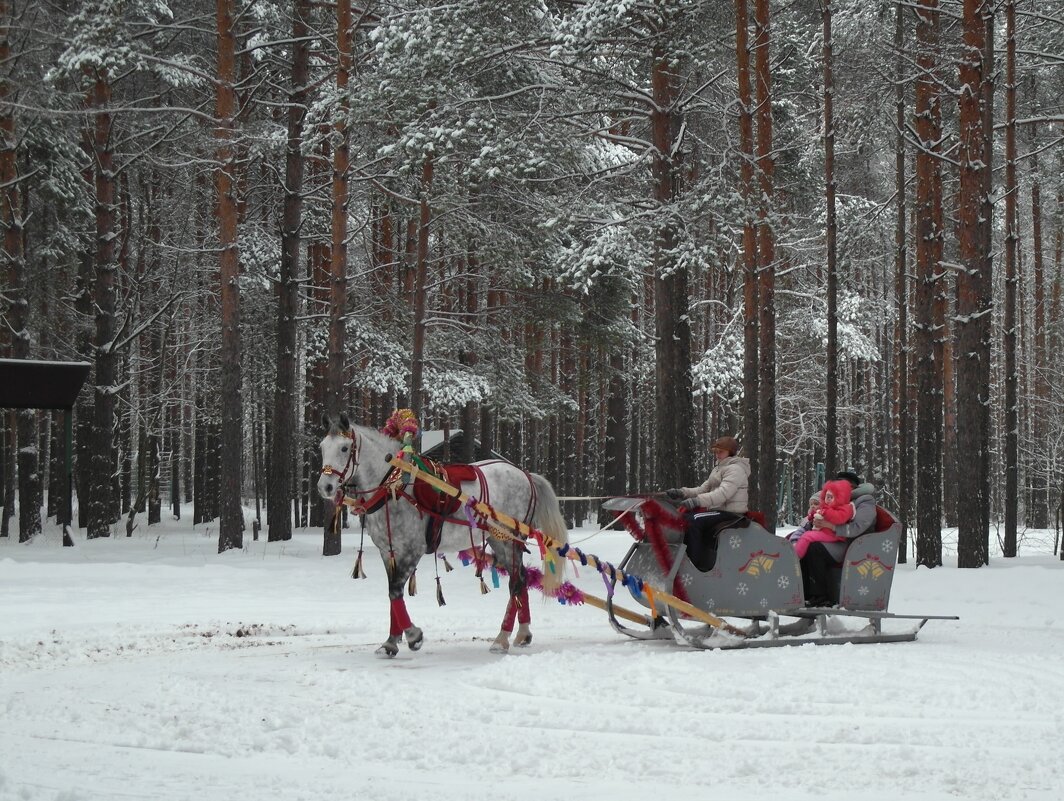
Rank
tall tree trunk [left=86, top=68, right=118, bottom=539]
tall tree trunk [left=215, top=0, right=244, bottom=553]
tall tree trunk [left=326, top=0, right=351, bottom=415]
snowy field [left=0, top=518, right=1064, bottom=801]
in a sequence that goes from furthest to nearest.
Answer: tall tree trunk [left=86, top=68, right=118, bottom=539] < tall tree trunk [left=215, top=0, right=244, bottom=553] < tall tree trunk [left=326, top=0, right=351, bottom=415] < snowy field [left=0, top=518, right=1064, bottom=801]

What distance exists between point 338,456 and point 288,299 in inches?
530

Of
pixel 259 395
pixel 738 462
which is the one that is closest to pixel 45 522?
pixel 259 395

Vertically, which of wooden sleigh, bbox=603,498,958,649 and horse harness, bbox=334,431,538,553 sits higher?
horse harness, bbox=334,431,538,553

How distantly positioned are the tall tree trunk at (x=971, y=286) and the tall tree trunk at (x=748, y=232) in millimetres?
2971

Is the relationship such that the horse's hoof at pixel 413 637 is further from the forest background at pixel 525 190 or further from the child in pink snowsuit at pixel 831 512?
the forest background at pixel 525 190

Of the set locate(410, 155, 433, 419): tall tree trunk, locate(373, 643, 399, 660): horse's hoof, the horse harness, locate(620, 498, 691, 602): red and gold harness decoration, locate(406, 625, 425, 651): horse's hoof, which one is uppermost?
locate(410, 155, 433, 419): tall tree trunk

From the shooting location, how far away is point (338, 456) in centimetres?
1012

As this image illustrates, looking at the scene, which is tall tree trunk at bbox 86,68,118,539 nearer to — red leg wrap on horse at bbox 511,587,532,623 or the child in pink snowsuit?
red leg wrap on horse at bbox 511,587,532,623

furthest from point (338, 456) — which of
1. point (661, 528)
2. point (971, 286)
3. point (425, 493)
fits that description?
point (971, 286)

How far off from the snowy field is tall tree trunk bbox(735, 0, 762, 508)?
17.5 ft

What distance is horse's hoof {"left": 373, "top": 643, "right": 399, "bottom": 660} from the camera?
10273 mm

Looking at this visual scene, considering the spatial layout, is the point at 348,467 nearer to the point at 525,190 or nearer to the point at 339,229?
the point at 339,229

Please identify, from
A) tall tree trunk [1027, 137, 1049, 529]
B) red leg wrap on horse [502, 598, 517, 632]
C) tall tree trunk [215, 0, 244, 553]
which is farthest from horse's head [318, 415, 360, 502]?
tall tree trunk [1027, 137, 1049, 529]

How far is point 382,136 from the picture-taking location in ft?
63.9
